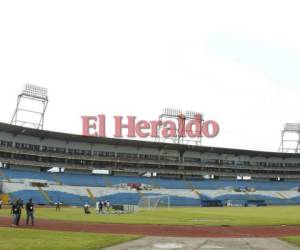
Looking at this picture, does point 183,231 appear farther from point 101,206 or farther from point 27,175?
point 27,175

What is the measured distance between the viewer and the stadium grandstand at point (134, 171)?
8850cm

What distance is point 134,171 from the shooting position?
113062 millimetres

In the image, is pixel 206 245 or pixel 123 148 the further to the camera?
pixel 123 148

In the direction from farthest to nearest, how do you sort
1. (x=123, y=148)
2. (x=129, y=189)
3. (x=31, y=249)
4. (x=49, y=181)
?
1. (x=123, y=148)
2. (x=129, y=189)
3. (x=49, y=181)
4. (x=31, y=249)

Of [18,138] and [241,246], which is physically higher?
[18,138]

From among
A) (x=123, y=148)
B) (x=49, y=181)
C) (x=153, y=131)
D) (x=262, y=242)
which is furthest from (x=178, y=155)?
(x=262, y=242)

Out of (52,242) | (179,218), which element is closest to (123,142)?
(179,218)

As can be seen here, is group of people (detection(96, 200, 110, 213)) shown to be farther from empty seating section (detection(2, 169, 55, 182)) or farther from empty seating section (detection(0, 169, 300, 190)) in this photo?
empty seating section (detection(0, 169, 300, 190))

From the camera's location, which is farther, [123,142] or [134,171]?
[134,171]

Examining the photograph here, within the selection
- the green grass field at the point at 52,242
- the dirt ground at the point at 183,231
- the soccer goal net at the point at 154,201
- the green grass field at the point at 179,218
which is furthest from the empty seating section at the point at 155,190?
the green grass field at the point at 52,242

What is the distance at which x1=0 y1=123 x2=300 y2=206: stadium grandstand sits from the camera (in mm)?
88500

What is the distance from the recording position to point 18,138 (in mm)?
94250

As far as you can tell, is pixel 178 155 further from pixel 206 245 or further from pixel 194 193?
pixel 206 245

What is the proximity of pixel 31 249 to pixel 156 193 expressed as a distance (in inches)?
3241
